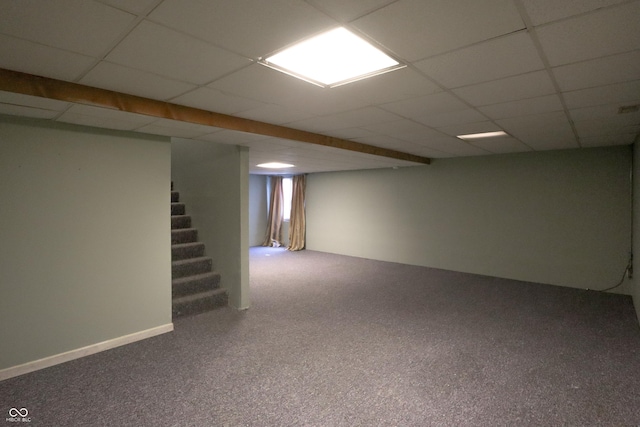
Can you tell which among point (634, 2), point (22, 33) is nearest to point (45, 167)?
point (22, 33)

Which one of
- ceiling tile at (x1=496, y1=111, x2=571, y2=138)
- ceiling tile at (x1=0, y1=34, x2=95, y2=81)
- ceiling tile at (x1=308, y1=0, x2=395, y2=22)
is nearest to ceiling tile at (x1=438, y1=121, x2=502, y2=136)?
ceiling tile at (x1=496, y1=111, x2=571, y2=138)

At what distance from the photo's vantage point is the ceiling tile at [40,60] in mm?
1531

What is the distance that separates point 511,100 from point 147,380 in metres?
3.34

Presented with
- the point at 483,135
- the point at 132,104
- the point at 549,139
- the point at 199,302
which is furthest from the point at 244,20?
the point at 549,139

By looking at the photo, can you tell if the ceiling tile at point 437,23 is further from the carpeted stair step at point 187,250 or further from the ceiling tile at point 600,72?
the carpeted stair step at point 187,250

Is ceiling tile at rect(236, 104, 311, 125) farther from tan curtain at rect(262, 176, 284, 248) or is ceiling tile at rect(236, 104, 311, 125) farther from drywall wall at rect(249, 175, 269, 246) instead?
drywall wall at rect(249, 175, 269, 246)

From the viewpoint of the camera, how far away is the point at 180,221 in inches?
185

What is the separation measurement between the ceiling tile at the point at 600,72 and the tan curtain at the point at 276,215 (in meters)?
7.49

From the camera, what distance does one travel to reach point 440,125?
10.6 feet

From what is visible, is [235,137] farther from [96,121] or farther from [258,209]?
[258,209]

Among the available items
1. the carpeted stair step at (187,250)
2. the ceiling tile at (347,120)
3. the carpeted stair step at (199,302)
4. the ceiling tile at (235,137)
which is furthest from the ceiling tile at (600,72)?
the carpeted stair step at (187,250)

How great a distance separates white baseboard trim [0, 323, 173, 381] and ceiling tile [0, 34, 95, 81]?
2162mm

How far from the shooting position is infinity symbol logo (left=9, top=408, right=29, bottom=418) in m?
2.04

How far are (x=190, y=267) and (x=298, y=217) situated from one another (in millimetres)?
4555
